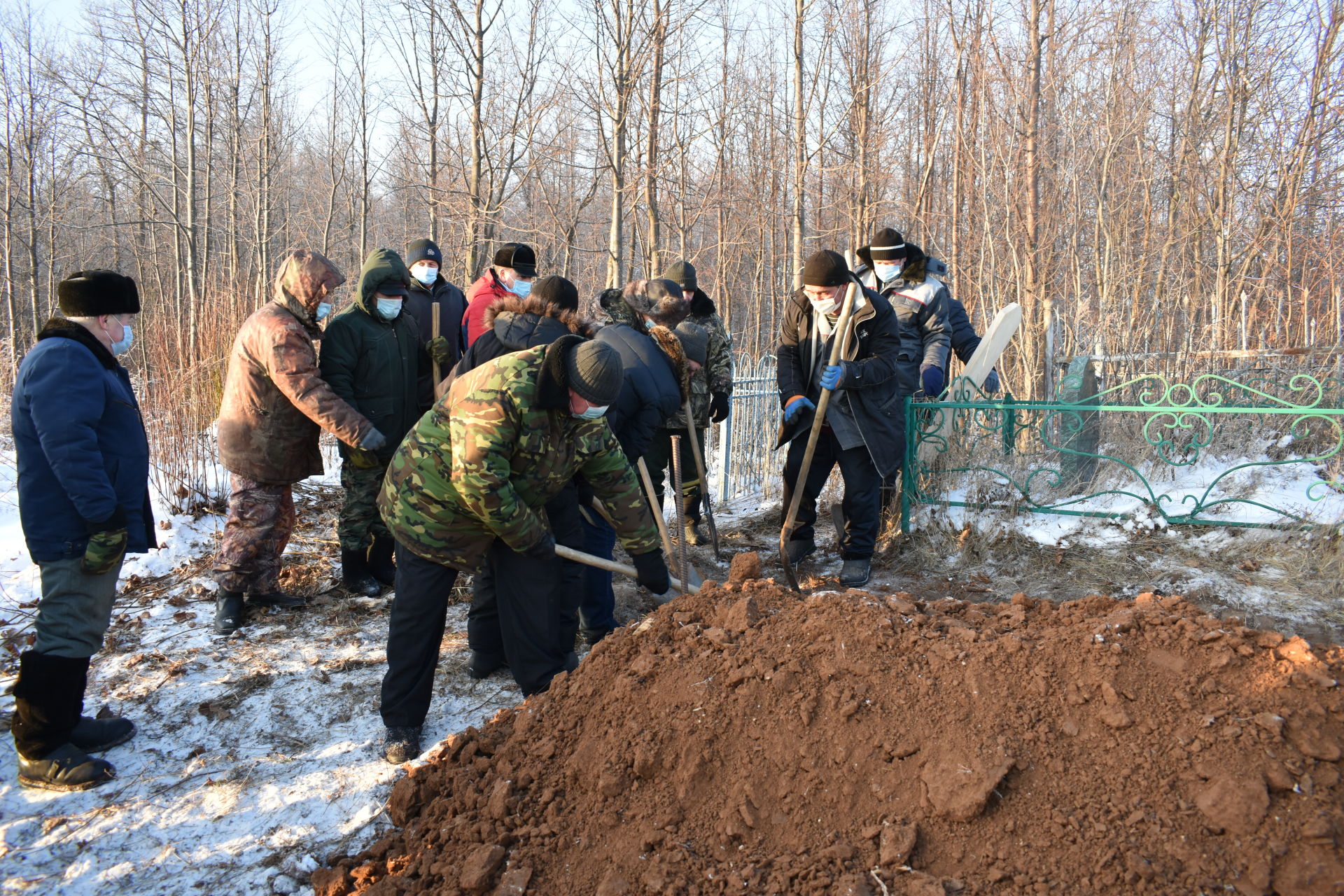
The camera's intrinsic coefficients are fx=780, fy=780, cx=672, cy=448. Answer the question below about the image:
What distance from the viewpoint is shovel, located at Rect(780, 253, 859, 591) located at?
4344 mm

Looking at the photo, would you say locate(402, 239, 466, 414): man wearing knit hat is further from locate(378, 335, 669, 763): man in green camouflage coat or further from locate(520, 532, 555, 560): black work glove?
locate(520, 532, 555, 560): black work glove

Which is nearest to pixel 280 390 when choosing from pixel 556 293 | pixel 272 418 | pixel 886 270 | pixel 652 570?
pixel 272 418

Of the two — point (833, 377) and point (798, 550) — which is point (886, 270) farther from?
point (798, 550)

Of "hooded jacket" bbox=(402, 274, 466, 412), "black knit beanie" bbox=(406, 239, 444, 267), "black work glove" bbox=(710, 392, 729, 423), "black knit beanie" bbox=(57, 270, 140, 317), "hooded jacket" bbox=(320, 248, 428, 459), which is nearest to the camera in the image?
Result: "black knit beanie" bbox=(57, 270, 140, 317)

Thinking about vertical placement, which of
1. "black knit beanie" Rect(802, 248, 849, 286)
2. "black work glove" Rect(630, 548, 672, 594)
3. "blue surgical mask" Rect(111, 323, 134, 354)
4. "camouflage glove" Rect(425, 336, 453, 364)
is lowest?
"black work glove" Rect(630, 548, 672, 594)

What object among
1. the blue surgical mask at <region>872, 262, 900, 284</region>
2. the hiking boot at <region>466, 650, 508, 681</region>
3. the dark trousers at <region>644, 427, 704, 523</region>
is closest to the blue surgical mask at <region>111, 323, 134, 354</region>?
the hiking boot at <region>466, 650, 508, 681</region>

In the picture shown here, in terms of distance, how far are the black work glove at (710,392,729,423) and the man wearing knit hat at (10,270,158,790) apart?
3258 mm

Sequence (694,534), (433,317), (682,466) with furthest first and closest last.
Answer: (694,534), (682,466), (433,317)

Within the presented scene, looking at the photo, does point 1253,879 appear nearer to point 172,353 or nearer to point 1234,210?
point 172,353

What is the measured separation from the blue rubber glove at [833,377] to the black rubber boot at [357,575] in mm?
2814

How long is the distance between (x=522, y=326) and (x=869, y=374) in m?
1.99

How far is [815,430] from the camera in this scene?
440 cm

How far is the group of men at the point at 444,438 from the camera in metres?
2.69

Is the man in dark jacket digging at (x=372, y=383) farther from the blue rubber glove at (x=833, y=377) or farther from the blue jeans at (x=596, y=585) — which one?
the blue rubber glove at (x=833, y=377)
